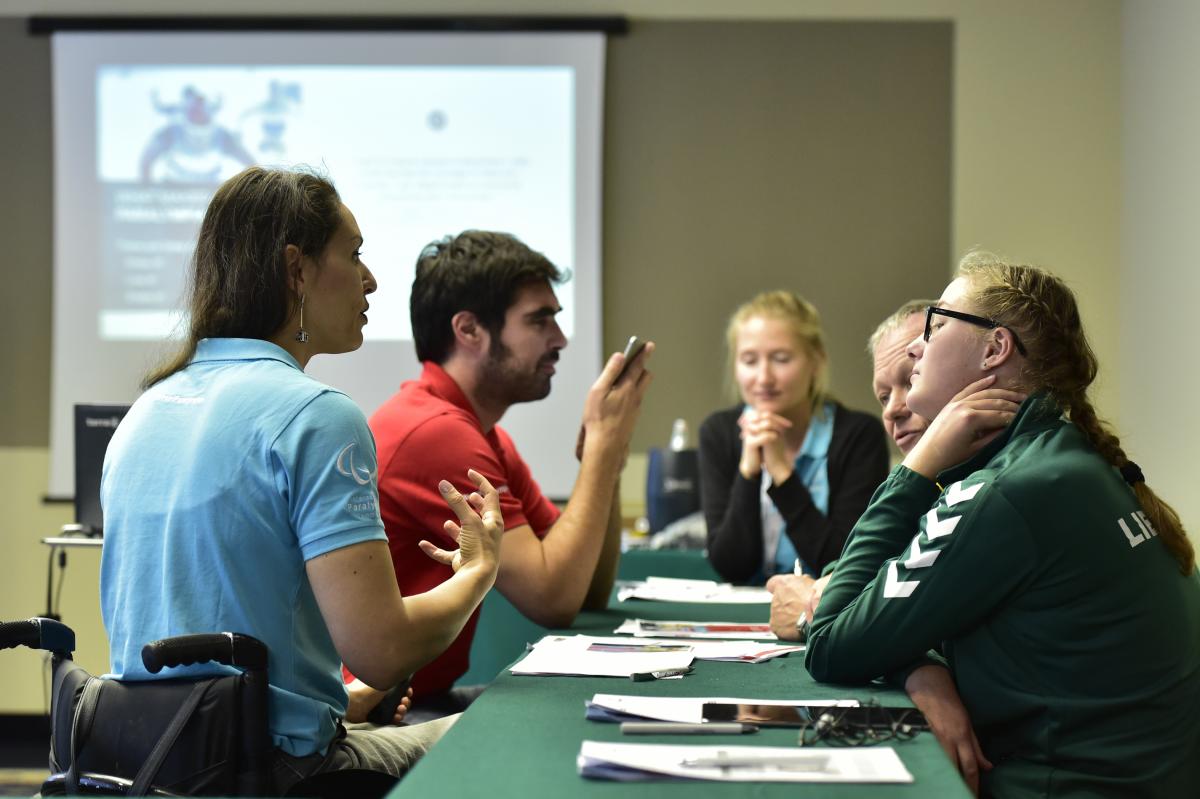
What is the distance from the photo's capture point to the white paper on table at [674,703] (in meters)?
1.23

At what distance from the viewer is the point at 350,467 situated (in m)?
1.33

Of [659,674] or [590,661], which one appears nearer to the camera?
[659,674]

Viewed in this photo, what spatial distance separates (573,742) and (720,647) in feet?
2.04

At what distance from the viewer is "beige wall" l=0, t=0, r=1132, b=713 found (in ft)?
15.3

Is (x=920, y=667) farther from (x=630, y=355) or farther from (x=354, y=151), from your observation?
(x=354, y=151)

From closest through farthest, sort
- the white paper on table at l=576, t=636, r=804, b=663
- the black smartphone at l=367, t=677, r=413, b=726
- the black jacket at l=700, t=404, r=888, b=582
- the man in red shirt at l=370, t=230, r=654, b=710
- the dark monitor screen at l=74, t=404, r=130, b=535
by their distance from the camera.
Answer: the white paper on table at l=576, t=636, r=804, b=663
the black smartphone at l=367, t=677, r=413, b=726
the man in red shirt at l=370, t=230, r=654, b=710
the black jacket at l=700, t=404, r=888, b=582
the dark monitor screen at l=74, t=404, r=130, b=535

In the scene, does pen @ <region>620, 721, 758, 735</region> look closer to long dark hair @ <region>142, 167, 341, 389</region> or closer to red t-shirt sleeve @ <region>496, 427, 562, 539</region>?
long dark hair @ <region>142, 167, 341, 389</region>

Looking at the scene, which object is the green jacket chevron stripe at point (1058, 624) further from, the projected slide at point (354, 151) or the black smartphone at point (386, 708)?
the projected slide at point (354, 151)

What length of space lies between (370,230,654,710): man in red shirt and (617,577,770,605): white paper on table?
12 centimetres

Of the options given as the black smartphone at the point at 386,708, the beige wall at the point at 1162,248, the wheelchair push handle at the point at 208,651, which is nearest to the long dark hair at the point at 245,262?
the wheelchair push handle at the point at 208,651

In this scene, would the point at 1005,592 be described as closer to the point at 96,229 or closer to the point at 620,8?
the point at 620,8

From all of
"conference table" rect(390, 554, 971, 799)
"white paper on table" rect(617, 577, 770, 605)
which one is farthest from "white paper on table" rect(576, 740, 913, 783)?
"white paper on table" rect(617, 577, 770, 605)

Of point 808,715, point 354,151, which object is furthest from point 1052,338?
point 354,151

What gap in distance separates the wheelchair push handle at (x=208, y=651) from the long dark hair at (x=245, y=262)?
41 centimetres
